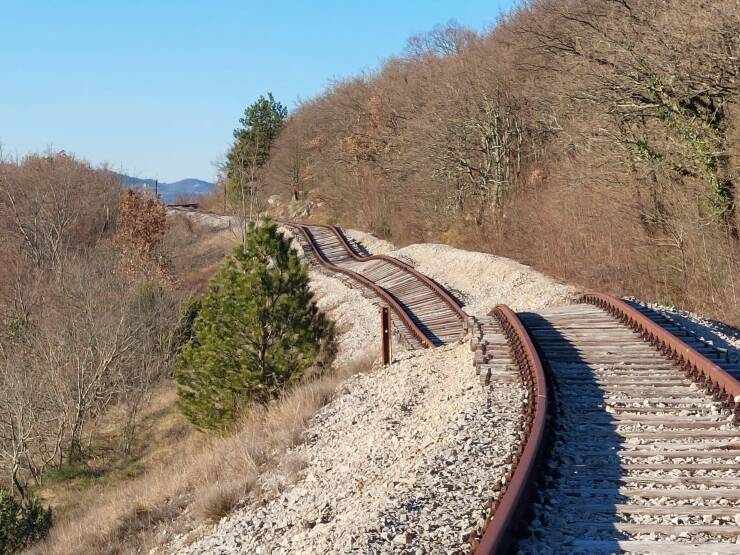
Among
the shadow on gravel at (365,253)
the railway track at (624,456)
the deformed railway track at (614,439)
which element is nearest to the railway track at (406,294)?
the shadow on gravel at (365,253)

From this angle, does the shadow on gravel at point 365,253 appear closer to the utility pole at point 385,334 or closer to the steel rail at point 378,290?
the steel rail at point 378,290

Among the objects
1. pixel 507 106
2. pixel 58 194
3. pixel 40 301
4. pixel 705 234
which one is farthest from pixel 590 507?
pixel 58 194

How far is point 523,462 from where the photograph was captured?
545 centimetres

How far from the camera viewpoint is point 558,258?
20938 millimetres

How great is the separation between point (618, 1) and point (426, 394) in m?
16.6

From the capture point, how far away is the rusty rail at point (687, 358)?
23.0 ft

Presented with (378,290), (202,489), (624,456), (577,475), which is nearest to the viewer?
(577,475)

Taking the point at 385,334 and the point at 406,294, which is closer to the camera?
the point at 385,334

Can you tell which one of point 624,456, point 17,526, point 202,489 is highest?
point 624,456

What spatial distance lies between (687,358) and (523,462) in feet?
12.8

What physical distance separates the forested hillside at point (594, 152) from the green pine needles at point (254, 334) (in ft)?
22.9

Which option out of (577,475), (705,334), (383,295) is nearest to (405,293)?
(383,295)

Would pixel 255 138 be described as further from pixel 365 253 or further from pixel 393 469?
pixel 393 469

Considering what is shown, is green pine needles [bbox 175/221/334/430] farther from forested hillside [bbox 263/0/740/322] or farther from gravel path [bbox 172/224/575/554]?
forested hillside [bbox 263/0/740/322]
